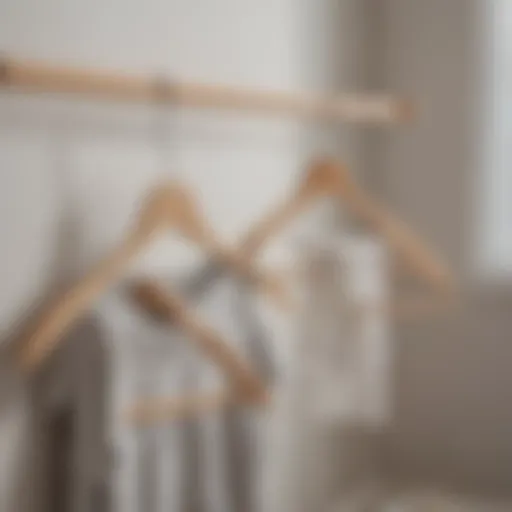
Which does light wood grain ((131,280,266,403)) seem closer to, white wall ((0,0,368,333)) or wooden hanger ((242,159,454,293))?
white wall ((0,0,368,333))

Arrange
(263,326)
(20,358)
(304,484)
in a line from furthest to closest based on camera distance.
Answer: (304,484), (263,326), (20,358)

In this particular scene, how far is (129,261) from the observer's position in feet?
4.19

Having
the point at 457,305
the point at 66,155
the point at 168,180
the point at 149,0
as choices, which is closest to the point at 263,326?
the point at 168,180

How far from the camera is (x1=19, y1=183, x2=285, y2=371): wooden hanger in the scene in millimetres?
1155

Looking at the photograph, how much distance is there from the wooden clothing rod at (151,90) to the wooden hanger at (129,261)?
0.42ft

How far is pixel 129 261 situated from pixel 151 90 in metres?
0.22

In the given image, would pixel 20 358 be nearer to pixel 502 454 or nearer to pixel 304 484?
pixel 304 484

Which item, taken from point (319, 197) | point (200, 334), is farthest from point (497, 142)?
point (200, 334)

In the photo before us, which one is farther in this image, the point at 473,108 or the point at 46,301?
the point at 473,108

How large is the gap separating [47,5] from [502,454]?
126cm

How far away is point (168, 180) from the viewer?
4.76ft

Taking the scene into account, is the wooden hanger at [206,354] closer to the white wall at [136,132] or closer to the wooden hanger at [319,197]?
the white wall at [136,132]

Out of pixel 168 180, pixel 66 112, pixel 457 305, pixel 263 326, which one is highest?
pixel 66 112

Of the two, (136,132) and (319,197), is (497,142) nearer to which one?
(319,197)
